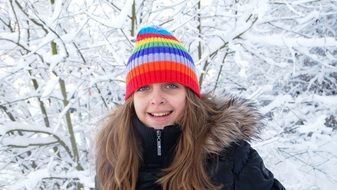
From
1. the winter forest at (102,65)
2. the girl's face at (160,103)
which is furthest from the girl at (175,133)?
the winter forest at (102,65)

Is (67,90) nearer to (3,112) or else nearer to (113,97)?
(113,97)

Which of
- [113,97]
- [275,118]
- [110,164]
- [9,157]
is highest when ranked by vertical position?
[110,164]

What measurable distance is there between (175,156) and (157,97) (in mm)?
A: 277

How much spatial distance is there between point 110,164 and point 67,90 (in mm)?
1772

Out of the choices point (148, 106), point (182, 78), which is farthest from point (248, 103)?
point (148, 106)

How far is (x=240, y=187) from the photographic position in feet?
5.80

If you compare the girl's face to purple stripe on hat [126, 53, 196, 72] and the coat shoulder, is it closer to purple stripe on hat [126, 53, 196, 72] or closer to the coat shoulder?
purple stripe on hat [126, 53, 196, 72]

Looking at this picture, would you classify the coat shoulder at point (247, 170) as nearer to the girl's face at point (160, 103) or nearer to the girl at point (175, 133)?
the girl at point (175, 133)

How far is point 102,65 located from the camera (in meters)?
3.88

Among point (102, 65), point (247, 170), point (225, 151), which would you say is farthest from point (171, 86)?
point (102, 65)

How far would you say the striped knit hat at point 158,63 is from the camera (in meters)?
1.90

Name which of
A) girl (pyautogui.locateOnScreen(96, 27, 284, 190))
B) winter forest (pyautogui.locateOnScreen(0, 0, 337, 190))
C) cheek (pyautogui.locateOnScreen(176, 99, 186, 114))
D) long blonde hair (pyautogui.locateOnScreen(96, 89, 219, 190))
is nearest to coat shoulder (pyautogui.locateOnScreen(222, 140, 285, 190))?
girl (pyautogui.locateOnScreen(96, 27, 284, 190))

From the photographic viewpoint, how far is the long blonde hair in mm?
1828

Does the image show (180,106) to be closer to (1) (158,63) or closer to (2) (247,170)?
(1) (158,63)
